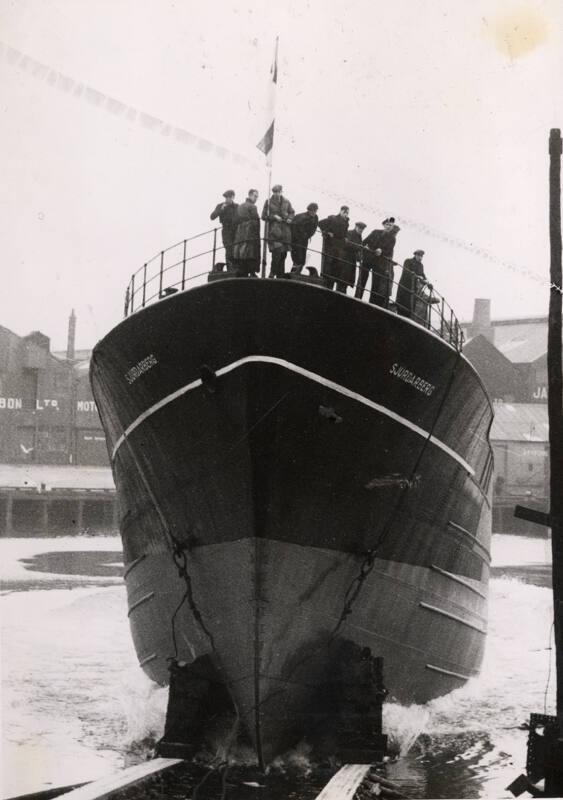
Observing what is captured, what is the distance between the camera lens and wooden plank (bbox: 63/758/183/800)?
5.59 metres

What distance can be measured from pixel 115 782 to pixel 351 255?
4.91m

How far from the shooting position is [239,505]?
6.98 m

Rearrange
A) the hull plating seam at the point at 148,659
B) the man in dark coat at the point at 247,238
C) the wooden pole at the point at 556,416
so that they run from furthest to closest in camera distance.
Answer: the hull plating seam at the point at 148,659
the man in dark coat at the point at 247,238
the wooden pole at the point at 556,416

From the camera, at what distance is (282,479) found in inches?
275

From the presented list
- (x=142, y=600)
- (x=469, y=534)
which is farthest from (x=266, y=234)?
(x=469, y=534)

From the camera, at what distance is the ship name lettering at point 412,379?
754cm

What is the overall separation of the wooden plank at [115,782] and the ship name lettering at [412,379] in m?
3.44

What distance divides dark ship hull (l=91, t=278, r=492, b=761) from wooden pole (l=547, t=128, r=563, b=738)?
1.12 meters

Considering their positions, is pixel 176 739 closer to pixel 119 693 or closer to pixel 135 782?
pixel 135 782

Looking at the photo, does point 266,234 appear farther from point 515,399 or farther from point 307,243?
point 515,399

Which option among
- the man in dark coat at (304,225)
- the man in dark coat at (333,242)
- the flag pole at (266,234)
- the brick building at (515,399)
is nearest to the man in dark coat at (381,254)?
the man in dark coat at (333,242)

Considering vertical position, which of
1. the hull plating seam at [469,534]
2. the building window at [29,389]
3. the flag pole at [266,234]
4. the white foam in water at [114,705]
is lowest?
the white foam in water at [114,705]

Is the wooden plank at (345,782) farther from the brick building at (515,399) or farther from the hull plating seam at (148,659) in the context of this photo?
the brick building at (515,399)

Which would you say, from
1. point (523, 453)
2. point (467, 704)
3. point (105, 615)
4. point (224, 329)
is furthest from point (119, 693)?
point (523, 453)
